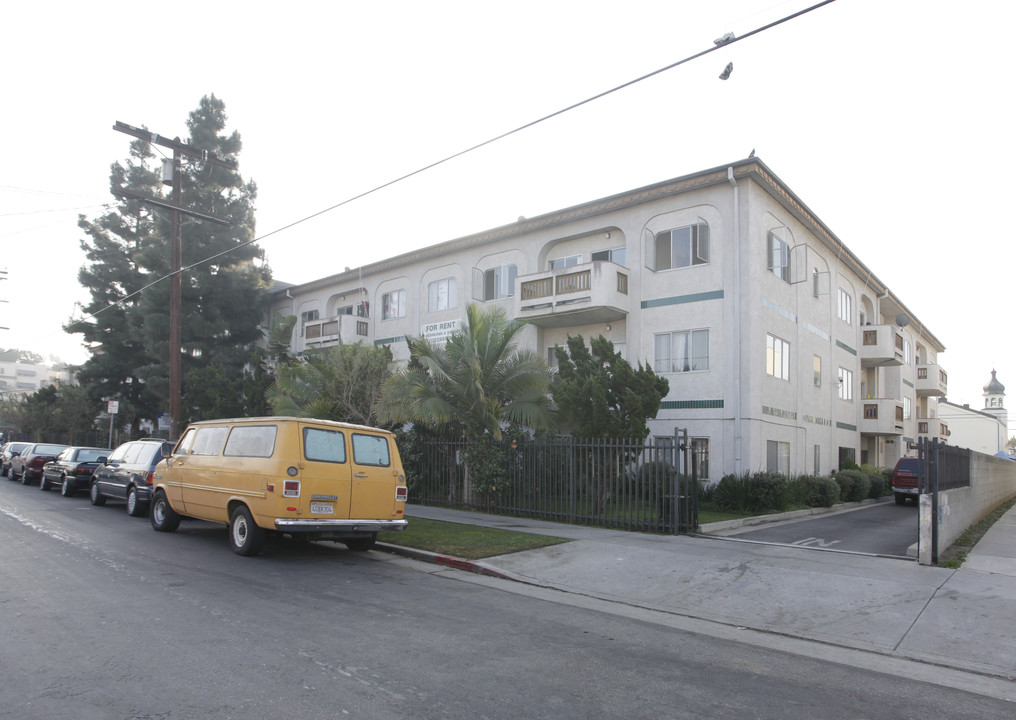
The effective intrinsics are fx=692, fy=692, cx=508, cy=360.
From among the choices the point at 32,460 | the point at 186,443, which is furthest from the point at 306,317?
the point at 186,443

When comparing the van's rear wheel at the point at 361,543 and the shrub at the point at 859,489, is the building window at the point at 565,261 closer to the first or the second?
the shrub at the point at 859,489

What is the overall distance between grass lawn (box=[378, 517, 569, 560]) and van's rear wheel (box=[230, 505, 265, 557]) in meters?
2.29

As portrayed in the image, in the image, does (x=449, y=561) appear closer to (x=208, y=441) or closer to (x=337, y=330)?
(x=208, y=441)

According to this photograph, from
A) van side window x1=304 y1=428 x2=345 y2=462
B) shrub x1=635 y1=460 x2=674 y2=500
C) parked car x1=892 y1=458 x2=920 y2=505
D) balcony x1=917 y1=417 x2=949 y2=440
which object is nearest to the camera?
van side window x1=304 y1=428 x2=345 y2=462

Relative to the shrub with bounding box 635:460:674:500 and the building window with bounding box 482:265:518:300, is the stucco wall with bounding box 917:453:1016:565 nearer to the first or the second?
the shrub with bounding box 635:460:674:500

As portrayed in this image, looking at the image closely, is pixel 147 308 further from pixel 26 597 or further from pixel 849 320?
pixel 849 320

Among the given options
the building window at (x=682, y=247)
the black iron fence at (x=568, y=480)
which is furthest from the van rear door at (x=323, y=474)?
the building window at (x=682, y=247)

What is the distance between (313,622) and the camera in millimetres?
6438

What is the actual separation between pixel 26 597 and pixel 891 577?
10.4 metres

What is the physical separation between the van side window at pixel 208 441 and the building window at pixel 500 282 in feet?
50.8

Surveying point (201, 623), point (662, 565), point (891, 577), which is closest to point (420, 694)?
point (201, 623)

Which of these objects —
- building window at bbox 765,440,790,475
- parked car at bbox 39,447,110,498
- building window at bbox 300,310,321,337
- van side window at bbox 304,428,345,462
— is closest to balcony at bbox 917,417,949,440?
building window at bbox 765,440,790,475

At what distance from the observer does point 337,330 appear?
103 ft

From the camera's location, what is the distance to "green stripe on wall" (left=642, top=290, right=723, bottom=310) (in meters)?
20.4
